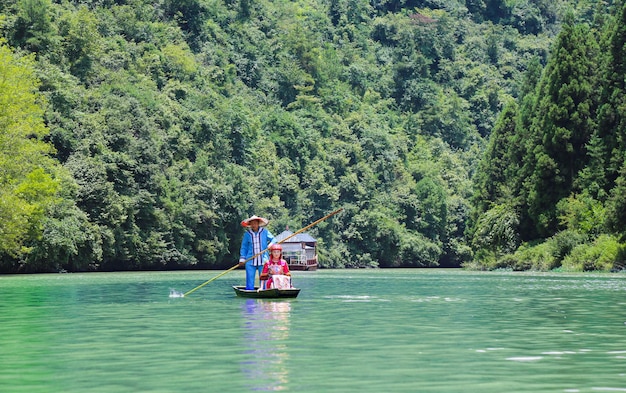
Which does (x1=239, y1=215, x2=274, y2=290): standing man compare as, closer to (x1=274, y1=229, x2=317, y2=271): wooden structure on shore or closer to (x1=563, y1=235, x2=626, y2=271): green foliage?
(x1=563, y1=235, x2=626, y2=271): green foliage

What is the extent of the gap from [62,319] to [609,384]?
49.2 ft

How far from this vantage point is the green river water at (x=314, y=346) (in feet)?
51.1

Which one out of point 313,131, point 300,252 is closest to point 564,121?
point 300,252

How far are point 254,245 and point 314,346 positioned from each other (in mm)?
18491

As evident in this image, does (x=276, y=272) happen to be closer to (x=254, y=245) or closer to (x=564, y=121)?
(x=254, y=245)

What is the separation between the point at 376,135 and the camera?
480 feet

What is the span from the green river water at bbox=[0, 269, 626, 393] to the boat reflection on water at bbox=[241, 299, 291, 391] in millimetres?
29

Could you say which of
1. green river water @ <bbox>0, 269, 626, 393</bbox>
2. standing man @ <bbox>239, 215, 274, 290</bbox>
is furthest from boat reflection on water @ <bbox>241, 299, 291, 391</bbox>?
standing man @ <bbox>239, 215, 274, 290</bbox>

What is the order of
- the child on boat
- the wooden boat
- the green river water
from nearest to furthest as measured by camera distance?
1. the green river water
2. the wooden boat
3. the child on boat

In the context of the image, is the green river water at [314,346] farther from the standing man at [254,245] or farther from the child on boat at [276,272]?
the standing man at [254,245]

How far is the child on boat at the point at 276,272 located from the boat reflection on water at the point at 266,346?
136 inches

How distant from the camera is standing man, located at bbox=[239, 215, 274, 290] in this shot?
38188 millimetres

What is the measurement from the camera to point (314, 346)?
2016 cm

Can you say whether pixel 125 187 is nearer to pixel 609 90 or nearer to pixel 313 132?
pixel 609 90
